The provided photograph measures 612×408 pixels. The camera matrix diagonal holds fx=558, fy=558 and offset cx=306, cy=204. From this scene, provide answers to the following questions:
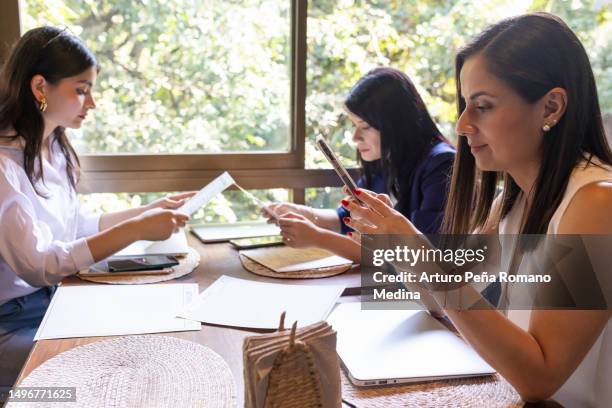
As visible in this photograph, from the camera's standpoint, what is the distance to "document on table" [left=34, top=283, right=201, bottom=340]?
1.06 metres

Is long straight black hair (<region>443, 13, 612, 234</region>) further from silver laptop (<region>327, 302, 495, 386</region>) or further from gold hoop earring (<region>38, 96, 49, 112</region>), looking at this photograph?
gold hoop earring (<region>38, 96, 49, 112</region>)

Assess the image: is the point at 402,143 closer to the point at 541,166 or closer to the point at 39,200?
the point at 541,166

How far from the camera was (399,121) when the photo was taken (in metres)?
1.78

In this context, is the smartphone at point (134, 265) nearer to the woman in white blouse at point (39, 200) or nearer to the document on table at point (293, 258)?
the woman in white blouse at point (39, 200)

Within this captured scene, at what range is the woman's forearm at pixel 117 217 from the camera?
5.97 feet

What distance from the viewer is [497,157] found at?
1.06m

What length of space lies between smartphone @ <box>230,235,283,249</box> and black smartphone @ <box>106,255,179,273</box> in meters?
0.24

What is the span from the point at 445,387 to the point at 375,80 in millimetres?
1138

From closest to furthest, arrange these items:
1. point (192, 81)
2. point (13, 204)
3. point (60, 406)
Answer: point (60, 406), point (13, 204), point (192, 81)

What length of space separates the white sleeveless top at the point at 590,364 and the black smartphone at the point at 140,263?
3.10 ft

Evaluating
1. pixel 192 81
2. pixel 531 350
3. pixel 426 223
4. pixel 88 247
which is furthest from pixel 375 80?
pixel 531 350

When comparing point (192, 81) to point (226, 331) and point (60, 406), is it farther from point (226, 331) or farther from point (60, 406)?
point (60, 406)

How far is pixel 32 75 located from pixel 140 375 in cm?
105

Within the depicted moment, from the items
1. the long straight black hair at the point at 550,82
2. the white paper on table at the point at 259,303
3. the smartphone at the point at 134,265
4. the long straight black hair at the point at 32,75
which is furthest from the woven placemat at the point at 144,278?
the long straight black hair at the point at 550,82
